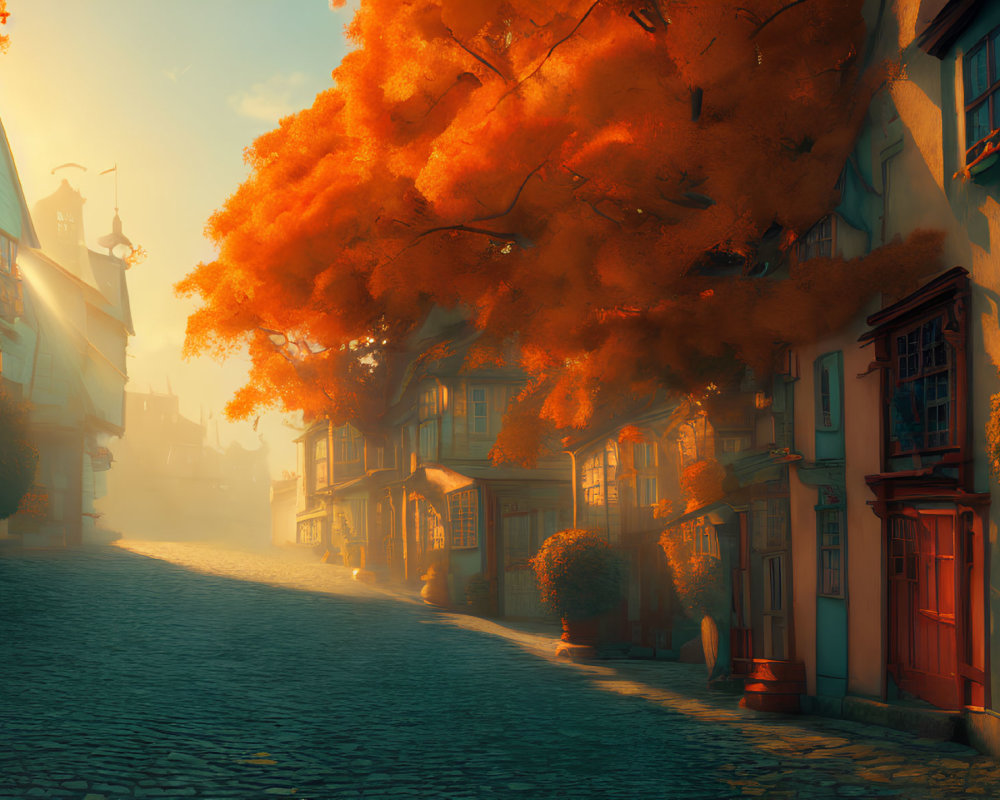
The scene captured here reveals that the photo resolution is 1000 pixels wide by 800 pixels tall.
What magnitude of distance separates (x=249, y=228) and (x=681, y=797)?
33.3 ft

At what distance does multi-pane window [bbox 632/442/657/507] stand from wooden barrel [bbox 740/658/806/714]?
274 inches

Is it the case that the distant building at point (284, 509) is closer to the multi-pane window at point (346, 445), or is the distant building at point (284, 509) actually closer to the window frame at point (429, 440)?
the multi-pane window at point (346, 445)

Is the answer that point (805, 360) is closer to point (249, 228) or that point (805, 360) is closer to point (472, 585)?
point (249, 228)

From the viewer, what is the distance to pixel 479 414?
28.7m

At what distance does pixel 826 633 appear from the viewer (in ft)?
41.2

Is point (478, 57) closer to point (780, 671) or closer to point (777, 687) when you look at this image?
point (780, 671)

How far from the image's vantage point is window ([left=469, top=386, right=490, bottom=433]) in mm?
28625

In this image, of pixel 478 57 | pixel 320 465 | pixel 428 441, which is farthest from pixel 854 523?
pixel 320 465

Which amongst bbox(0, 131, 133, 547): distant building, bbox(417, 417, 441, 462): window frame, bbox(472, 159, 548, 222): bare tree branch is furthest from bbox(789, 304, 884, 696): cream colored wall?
bbox(0, 131, 133, 547): distant building

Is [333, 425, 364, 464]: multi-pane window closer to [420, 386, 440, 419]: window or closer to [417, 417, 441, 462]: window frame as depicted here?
[417, 417, 441, 462]: window frame

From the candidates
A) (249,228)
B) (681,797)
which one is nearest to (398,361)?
(249,228)

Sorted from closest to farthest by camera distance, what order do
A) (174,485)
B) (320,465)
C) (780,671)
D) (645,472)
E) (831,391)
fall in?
(780,671) → (831,391) → (645,472) → (320,465) → (174,485)

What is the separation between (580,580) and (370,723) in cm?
817

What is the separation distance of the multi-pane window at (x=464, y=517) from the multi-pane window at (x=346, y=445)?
14924 mm
